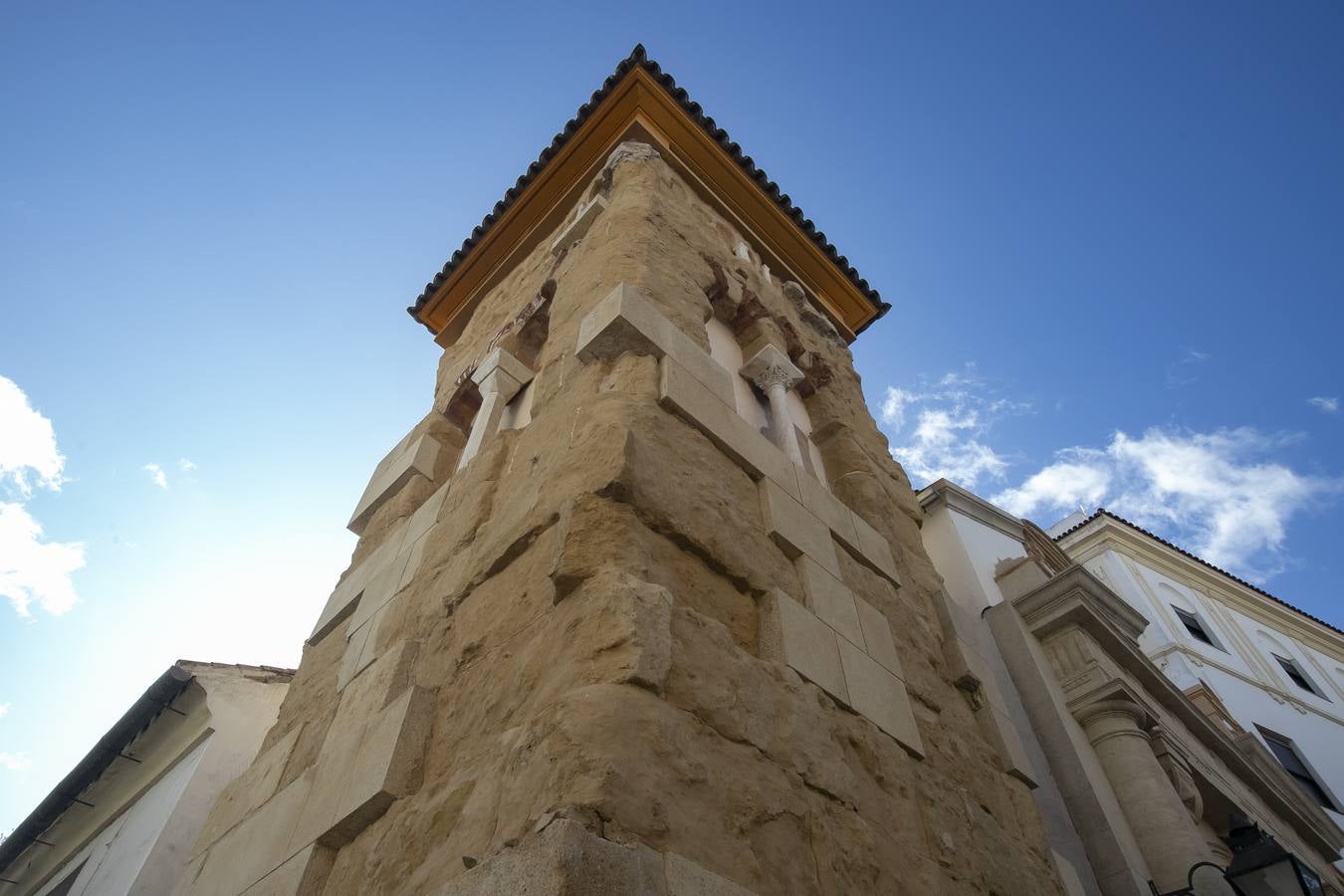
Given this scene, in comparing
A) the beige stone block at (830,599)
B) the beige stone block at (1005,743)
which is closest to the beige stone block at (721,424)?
the beige stone block at (830,599)

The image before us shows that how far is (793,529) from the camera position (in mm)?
3342

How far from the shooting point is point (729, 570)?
9.11 ft

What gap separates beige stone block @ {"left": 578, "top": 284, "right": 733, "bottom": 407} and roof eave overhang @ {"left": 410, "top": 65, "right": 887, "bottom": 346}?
3409mm

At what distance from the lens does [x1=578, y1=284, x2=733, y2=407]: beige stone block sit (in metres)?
3.57

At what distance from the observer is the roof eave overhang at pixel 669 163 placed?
7.04m

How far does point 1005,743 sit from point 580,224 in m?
4.12

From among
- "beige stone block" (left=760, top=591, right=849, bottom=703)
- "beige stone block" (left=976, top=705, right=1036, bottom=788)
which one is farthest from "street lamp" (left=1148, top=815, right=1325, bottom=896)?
"beige stone block" (left=760, top=591, right=849, bottom=703)

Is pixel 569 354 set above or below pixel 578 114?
below

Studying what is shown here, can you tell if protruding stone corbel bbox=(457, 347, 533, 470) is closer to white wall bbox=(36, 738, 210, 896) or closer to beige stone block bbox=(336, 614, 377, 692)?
beige stone block bbox=(336, 614, 377, 692)

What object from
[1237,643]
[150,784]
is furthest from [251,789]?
[1237,643]

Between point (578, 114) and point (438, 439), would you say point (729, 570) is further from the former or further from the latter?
point (578, 114)

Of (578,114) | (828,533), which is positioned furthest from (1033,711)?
(578,114)

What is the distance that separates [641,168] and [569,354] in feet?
8.98

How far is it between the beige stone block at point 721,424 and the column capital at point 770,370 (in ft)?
4.38
